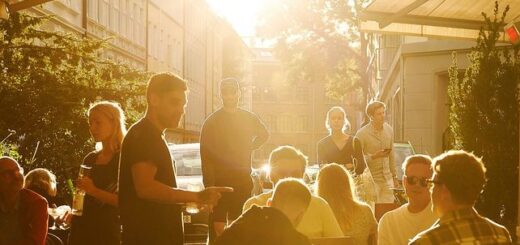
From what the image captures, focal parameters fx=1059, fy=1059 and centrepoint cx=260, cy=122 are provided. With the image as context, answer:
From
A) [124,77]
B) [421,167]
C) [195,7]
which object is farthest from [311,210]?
[195,7]

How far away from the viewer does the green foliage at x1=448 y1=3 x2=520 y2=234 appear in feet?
42.5

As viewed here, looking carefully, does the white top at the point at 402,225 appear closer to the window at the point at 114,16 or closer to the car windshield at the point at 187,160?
the car windshield at the point at 187,160

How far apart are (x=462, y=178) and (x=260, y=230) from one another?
3.09 feet

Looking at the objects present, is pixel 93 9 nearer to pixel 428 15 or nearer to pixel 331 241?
pixel 428 15

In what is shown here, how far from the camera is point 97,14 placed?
4247 centimetres

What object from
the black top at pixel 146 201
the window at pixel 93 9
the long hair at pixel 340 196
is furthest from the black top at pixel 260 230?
the window at pixel 93 9

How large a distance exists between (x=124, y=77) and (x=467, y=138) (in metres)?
12.0

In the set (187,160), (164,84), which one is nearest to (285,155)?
(164,84)

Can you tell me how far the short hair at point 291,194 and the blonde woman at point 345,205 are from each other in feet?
7.65

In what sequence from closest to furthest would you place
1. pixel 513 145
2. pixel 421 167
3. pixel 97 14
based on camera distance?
1. pixel 421 167
2. pixel 513 145
3. pixel 97 14

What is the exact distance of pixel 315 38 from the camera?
51219 millimetres

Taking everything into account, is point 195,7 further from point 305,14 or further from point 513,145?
point 513,145

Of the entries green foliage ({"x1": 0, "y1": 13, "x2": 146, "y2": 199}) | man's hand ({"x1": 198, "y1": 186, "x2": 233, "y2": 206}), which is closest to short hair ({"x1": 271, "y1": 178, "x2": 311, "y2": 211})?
man's hand ({"x1": 198, "y1": 186, "x2": 233, "y2": 206})

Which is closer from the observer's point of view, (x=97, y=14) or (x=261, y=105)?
(x=97, y=14)
